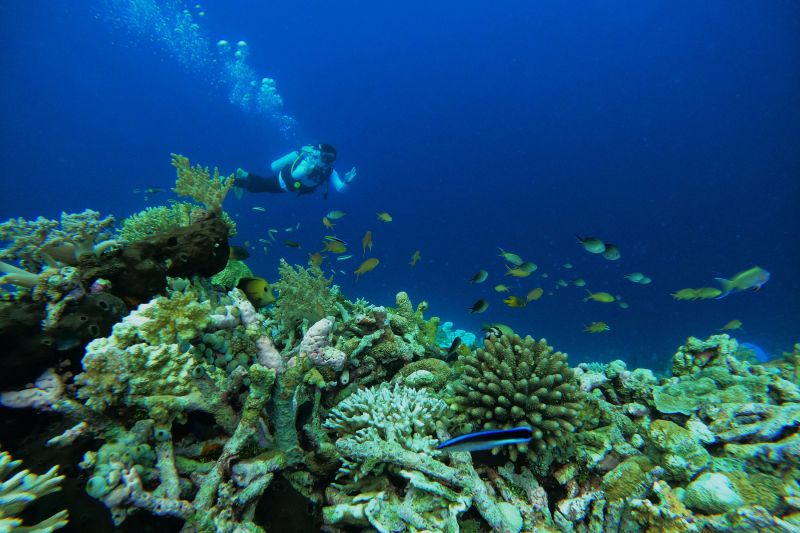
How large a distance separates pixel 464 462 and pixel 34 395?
11.3 feet

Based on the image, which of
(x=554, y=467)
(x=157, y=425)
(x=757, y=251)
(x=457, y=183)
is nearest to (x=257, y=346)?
(x=157, y=425)

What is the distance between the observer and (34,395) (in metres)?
2.51

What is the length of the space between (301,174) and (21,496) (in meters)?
14.3

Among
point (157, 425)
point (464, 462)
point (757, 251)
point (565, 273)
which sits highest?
point (757, 251)

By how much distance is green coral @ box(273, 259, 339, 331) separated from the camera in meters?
4.99

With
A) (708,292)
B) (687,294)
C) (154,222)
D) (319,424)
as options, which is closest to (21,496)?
(319,424)

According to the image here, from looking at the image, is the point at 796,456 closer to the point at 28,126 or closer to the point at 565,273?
the point at 565,273

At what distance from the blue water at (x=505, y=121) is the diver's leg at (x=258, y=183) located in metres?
47.2

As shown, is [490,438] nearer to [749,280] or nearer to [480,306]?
[480,306]

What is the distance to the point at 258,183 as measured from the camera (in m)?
15.4

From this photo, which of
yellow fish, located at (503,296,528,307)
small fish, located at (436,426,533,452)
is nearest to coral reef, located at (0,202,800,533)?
small fish, located at (436,426,533,452)

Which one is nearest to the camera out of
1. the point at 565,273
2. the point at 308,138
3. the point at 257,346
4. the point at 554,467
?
the point at 554,467

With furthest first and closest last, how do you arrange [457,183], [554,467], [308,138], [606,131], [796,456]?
[308,138]
[457,183]
[606,131]
[554,467]
[796,456]

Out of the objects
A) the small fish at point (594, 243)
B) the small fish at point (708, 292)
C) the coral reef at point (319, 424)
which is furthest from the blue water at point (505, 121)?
the coral reef at point (319, 424)
